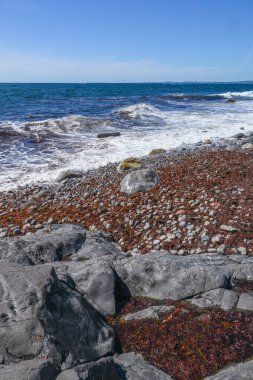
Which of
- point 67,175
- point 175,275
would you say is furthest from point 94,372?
point 67,175

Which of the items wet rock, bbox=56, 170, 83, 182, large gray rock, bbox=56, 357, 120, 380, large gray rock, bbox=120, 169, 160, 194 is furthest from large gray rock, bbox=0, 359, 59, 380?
wet rock, bbox=56, 170, 83, 182

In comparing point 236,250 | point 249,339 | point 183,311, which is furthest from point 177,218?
point 249,339

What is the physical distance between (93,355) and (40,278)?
1.14 meters

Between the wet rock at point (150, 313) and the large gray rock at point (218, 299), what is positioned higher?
the large gray rock at point (218, 299)

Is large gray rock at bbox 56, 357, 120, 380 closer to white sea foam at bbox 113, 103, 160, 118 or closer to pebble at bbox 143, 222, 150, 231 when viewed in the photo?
pebble at bbox 143, 222, 150, 231

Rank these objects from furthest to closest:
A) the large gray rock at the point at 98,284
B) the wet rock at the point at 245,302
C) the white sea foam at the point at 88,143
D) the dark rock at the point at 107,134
A: the dark rock at the point at 107,134, the white sea foam at the point at 88,143, the large gray rock at the point at 98,284, the wet rock at the point at 245,302

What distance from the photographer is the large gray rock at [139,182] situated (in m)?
11.8

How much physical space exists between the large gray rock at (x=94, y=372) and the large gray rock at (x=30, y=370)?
0.14m

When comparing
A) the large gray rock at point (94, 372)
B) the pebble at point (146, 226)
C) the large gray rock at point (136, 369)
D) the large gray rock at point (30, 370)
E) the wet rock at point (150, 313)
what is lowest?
the pebble at point (146, 226)

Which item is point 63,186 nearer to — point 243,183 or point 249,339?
point 243,183

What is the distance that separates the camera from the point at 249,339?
4934mm

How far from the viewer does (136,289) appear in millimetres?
6137

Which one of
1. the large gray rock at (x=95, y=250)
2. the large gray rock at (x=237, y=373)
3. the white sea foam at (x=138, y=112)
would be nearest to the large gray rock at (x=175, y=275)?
the large gray rock at (x=95, y=250)

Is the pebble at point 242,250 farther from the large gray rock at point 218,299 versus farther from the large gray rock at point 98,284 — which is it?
the large gray rock at point 98,284
